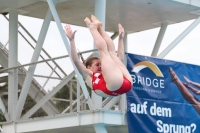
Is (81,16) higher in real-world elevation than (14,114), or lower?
higher

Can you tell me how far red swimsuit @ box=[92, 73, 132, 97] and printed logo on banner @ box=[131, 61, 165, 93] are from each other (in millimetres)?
7309

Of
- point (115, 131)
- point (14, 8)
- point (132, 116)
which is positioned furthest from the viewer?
point (14, 8)

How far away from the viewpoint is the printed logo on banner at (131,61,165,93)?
18172 mm

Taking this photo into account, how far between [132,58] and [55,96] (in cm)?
295

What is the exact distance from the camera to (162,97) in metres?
18.6

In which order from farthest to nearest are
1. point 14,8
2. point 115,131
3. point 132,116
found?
1. point 14,8
2. point 115,131
3. point 132,116

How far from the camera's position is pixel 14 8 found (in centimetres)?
2122

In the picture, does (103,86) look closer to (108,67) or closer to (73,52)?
(108,67)

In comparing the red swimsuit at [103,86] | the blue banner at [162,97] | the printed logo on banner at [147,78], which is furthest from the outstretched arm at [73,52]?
the printed logo on banner at [147,78]

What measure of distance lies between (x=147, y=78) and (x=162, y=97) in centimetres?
66

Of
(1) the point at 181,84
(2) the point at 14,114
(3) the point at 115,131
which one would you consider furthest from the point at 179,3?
(2) the point at 14,114

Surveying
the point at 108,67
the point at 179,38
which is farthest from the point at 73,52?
the point at 179,38

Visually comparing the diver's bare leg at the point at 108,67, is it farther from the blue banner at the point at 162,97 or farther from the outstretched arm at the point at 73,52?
the blue banner at the point at 162,97

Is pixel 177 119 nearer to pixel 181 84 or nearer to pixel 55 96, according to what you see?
pixel 181 84
